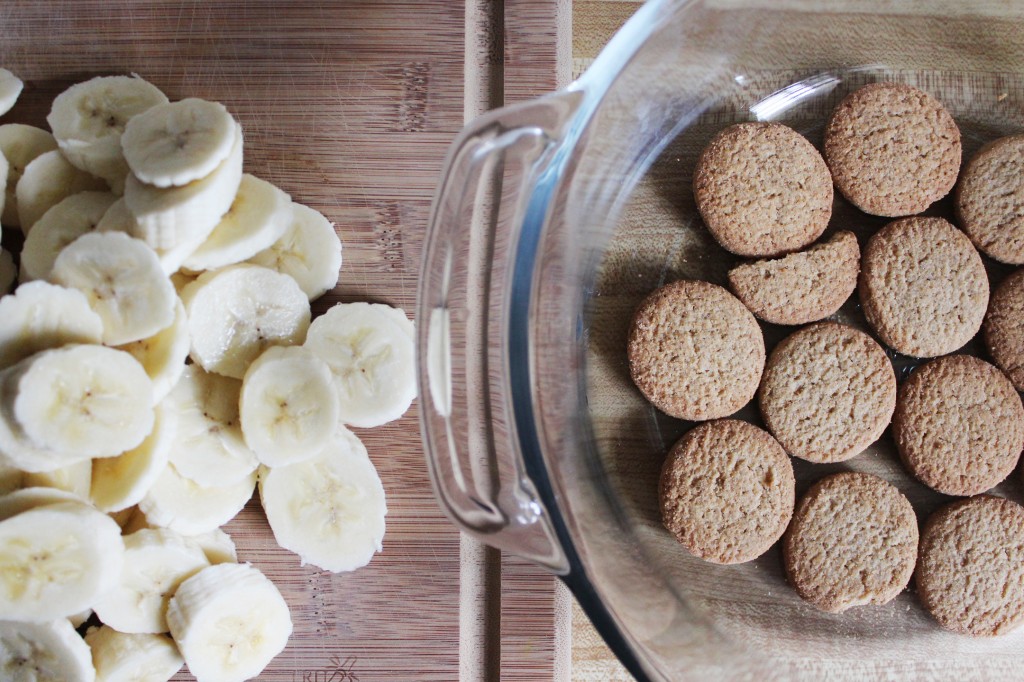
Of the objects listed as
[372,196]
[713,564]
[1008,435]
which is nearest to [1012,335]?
[1008,435]

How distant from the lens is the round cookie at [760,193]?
4.05ft

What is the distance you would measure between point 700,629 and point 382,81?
98 centimetres

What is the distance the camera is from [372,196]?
125cm

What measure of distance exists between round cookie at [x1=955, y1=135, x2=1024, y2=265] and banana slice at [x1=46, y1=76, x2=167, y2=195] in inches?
49.6

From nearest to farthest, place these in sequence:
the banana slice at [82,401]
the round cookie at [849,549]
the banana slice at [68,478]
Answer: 1. the banana slice at [82,401]
2. the banana slice at [68,478]
3. the round cookie at [849,549]

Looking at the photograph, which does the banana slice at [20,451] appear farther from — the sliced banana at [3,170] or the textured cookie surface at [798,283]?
the textured cookie surface at [798,283]

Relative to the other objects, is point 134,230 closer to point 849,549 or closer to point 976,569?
point 849,549

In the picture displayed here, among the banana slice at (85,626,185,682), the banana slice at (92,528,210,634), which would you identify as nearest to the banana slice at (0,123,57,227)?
the banana slice at (92,528,210,634)

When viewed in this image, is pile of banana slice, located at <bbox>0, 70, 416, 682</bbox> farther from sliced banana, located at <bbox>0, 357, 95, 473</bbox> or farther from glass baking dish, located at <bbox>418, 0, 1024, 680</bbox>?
glass baking dish, located at <bbox>418, 0, 1024, 680</bbox>

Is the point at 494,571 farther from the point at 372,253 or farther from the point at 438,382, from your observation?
the point at 372,253

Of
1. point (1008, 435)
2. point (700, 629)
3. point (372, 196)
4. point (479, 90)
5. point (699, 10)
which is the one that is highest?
point (699, 10)

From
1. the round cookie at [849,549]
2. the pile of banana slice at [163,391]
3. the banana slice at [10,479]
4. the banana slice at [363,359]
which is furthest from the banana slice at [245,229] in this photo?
the round cookie at [849,549]

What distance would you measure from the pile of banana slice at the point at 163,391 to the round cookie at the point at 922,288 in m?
0.73

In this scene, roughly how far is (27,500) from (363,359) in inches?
18.7
